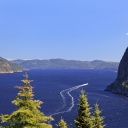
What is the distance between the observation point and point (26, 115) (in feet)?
56.5

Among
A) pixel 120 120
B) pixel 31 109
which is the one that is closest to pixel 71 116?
pixel 120 120

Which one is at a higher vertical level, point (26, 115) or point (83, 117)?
point (26, 115)

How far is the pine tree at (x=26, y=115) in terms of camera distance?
17.2 metres

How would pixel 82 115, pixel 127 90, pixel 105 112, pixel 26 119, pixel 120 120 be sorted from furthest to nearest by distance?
pixel 127 90
pixel 105 112
pixel 120 120
pixel 82 115
pixel 26 119

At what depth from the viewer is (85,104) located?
3098 centimetres

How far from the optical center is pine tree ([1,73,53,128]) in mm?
17156

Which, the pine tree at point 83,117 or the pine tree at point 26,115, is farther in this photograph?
the pine tree at point 83,117

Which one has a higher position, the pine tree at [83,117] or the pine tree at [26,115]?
the pine tree at [26,115]

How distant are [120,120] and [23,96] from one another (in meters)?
91.2

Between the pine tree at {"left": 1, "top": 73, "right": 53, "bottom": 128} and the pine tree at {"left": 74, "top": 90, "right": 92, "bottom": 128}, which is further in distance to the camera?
the pine tree at {"left": 74, "top": 90, "right": 92, "bottom": 128}

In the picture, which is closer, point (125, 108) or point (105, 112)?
point (105, 112)

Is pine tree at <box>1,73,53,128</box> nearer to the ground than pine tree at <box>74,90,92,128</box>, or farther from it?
farther from it

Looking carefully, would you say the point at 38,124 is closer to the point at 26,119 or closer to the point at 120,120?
the point at 26,119

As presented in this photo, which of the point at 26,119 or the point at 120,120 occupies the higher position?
the point at 26,119
